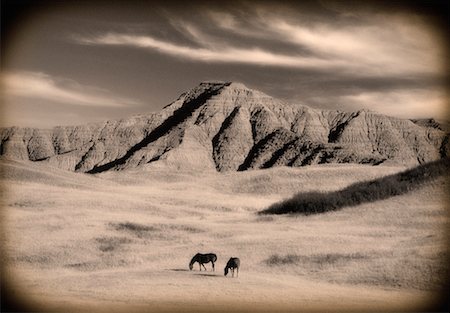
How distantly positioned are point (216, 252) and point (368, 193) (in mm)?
14068

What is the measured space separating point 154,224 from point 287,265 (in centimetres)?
1031

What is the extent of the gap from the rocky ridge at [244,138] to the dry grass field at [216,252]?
115 m

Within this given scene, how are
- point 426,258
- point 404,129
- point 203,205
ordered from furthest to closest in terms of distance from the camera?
1. point 404,129
2. point 203,205
3. point 426,258

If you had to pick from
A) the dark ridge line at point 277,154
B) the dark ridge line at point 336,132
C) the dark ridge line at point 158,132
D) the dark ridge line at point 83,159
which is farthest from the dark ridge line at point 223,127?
the dark ridge line at point 83,159

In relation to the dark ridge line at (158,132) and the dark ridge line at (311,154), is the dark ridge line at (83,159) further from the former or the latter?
the dark ridge line at (311,154)

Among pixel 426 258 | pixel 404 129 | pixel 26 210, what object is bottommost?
pixel 426 258

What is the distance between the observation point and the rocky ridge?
512 feet

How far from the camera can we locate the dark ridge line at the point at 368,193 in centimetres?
2962

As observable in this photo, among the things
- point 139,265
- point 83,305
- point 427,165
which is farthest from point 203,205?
point 83,305

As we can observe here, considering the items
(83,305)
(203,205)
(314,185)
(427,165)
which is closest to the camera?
(83,305)

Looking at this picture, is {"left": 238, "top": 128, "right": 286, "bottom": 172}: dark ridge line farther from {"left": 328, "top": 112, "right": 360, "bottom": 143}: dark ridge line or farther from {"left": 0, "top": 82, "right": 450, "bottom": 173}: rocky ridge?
{"left": 328, "top": 112, "right": 360, "bottom": 143}: dark ridge line

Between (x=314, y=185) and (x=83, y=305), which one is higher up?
(x=314, y=185)

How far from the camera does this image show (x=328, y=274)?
1616 cm

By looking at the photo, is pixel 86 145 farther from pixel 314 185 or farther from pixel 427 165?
pixel 427 165
